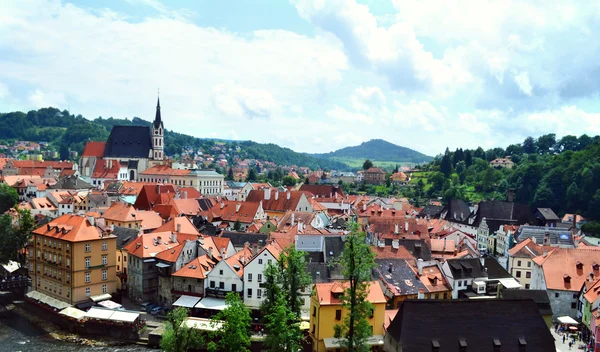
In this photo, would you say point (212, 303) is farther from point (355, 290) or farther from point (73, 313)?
point (355, 290)

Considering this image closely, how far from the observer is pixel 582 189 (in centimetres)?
11119

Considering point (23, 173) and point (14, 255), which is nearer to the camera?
point (14, 255)

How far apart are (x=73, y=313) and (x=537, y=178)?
11528 cm

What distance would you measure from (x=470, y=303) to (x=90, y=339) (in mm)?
32205

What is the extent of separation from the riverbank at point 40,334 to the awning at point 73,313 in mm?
1488

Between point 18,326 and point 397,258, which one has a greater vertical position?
point 397,258

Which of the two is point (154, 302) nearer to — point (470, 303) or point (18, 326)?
point (18, 326)

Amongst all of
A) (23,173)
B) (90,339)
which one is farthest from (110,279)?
(23,173)

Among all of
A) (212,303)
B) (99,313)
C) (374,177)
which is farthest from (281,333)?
(374,177)

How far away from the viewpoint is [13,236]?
6019cm

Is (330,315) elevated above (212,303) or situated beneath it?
elevated above

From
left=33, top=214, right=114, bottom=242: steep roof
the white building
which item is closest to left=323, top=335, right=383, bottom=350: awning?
the white building

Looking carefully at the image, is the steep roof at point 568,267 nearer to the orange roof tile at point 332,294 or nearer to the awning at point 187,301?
the orange roof tile at point 332,294

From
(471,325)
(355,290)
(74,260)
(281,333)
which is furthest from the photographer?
(74,260)
